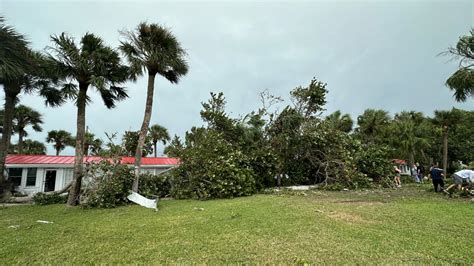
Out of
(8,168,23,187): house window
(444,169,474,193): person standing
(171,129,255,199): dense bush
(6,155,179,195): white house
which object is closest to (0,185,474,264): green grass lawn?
(444,169,474,193): person standing

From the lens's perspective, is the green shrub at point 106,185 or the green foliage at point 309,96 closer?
the green shrub at point 106,185

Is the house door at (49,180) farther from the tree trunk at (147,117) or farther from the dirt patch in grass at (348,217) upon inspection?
the dirt patch in grass at (348,217)

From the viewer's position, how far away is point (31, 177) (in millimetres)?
15320

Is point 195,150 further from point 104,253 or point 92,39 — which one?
point 104,253

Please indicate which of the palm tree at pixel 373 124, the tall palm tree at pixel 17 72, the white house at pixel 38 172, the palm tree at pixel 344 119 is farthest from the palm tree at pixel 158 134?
the palm tree at pixel 373 124

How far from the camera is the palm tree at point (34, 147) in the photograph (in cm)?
2971

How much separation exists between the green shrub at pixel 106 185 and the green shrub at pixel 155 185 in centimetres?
121

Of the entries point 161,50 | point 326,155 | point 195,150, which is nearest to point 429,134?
point 326,155

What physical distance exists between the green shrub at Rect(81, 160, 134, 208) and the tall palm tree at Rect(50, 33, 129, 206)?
1.92 feet

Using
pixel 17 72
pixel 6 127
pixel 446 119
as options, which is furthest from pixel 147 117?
pixel 446 119

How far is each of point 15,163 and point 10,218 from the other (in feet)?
30.6

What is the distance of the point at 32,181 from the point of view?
15312mm

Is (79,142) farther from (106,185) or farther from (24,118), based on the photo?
(24,118)

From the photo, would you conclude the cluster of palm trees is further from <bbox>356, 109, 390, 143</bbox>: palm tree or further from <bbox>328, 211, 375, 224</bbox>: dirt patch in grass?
<bbox>356, 109, 390, 143</bbox>: palm tree
